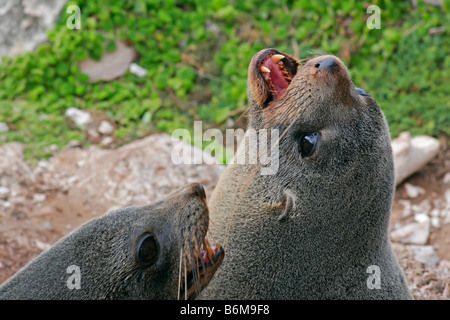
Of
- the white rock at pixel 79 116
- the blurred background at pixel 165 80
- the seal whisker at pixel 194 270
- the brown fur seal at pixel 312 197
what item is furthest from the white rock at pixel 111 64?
the seal whisker at pixel 194 270

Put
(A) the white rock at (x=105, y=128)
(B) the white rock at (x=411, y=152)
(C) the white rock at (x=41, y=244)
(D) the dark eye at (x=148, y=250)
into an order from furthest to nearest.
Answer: (A) the white rock at (x=105, y=128) < (B) the white rock at (x=411, y=152) < (C) the white rock at (x=41, y=244) < (D) the dark eye at (x=148, y=250)

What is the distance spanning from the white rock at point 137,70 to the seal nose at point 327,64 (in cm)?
429

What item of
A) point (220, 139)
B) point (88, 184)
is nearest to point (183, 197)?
point (88, 184)

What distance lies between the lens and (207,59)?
25.1 ft

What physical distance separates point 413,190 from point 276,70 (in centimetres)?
320

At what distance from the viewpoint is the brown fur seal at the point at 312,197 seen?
3.62 metres

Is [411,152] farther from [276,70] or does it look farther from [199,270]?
[199,270]

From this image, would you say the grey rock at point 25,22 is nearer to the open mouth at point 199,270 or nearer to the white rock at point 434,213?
the open mouth at point 199,270

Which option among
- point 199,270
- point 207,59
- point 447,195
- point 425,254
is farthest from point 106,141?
point 447,195

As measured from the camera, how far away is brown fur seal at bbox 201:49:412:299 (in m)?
3.62

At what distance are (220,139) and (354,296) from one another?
339 cm

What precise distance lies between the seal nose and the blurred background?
8.79 feet

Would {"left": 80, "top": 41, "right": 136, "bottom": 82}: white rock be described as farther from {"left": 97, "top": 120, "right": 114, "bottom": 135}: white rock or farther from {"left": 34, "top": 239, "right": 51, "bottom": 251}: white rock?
{"left": 34, "top": 239, "right": 51, "bottom": 251}: white rock

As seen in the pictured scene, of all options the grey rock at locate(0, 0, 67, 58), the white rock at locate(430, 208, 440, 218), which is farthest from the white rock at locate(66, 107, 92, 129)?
the white rock at locate(430, 208, 440, 218)
